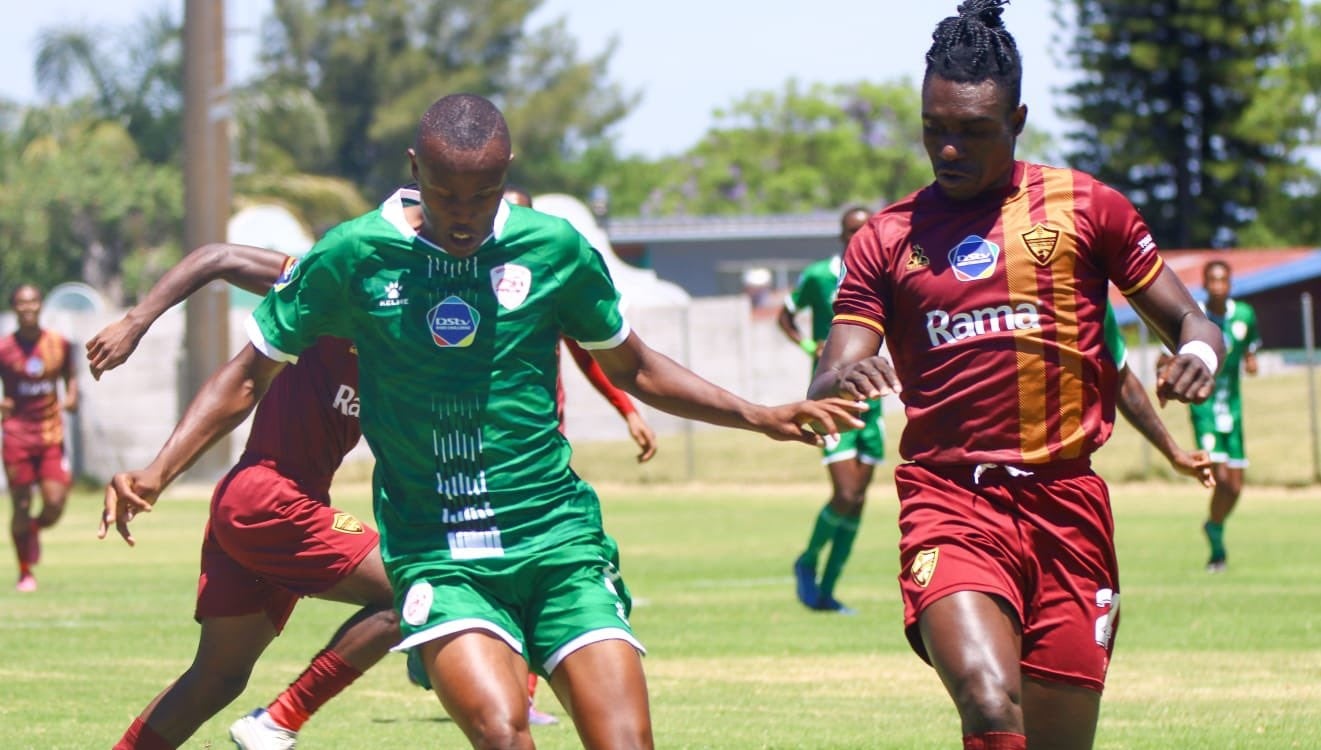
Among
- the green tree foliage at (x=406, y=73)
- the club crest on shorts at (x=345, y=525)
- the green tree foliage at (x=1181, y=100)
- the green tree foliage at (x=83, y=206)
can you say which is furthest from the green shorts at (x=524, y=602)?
the green tree foliage at (x=406, y=73)

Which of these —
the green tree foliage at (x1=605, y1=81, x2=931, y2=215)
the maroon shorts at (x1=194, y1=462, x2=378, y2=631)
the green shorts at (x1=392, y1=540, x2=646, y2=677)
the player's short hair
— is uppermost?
the player's short hair

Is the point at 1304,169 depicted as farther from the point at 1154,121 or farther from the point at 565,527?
the point at 565,527

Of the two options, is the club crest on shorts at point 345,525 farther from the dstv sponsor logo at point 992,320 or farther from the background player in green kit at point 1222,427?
the background player in green kit at point 1222,427

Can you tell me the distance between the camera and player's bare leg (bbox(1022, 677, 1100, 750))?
5.81 m

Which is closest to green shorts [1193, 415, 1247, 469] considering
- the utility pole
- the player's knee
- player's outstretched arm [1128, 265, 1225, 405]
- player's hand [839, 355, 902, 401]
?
player's outstretched arm [1128, 265, 1225, 405]

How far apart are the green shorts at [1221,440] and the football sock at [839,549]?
437cm

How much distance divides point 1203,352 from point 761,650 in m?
6.72

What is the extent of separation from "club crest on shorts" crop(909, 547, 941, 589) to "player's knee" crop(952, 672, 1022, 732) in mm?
382

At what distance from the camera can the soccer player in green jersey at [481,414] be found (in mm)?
5477

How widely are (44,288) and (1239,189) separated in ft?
107

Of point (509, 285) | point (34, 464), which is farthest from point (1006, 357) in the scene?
point (34, 464)

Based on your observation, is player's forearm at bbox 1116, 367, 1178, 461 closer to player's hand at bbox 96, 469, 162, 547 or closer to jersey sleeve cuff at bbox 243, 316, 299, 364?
jersey sleeve cuff at bbox 243, 316, 299, 364

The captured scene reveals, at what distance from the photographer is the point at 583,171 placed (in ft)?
294

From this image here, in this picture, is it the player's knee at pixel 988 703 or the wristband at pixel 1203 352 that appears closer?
the player's knee at pixel 988 703
